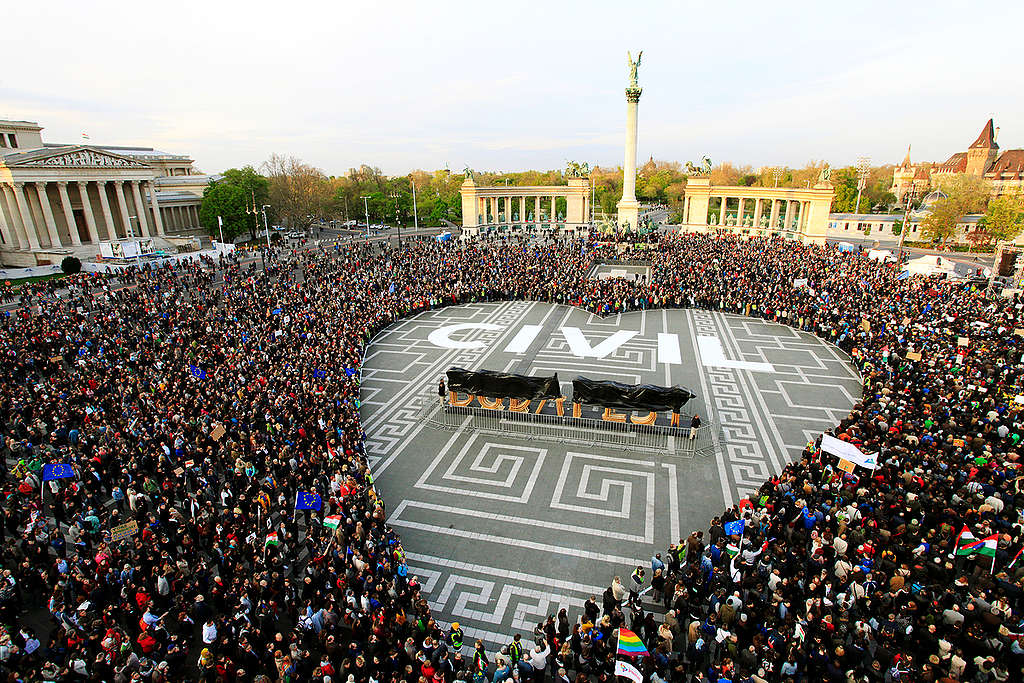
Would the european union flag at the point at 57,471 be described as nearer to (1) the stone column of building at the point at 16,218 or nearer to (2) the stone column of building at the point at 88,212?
(1) the stone column of building at the point at 16,218

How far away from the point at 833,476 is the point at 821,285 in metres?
24.1

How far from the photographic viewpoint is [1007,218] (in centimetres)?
4247

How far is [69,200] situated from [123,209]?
4.81 m

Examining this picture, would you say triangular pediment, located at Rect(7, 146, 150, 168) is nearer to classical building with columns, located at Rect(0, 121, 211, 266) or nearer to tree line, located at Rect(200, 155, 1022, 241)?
classical building with columns, located at Rect(0, 121, 211, 266)

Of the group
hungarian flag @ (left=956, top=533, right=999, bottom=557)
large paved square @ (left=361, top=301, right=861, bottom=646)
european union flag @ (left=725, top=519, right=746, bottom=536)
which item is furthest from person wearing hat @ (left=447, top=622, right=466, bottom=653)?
hungarian flag @ (left=956, top=533, right=999, bottom=557)

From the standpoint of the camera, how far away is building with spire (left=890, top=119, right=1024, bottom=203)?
Answer: 3473 inches

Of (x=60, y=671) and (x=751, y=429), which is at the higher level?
(x=60, y=671)

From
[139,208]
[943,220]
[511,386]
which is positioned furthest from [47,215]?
[943,220]

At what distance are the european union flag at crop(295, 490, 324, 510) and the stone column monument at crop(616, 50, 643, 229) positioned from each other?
176 ft

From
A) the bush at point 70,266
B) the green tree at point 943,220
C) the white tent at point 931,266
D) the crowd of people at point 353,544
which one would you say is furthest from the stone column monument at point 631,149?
the bush at point 70,266

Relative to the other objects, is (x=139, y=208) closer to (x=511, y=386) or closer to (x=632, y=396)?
(x=511, y=386)

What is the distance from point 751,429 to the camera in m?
18.5

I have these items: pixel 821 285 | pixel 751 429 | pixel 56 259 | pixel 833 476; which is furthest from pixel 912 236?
pixel 56 259

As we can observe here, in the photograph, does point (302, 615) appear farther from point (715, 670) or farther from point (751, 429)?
point (751, 429)
